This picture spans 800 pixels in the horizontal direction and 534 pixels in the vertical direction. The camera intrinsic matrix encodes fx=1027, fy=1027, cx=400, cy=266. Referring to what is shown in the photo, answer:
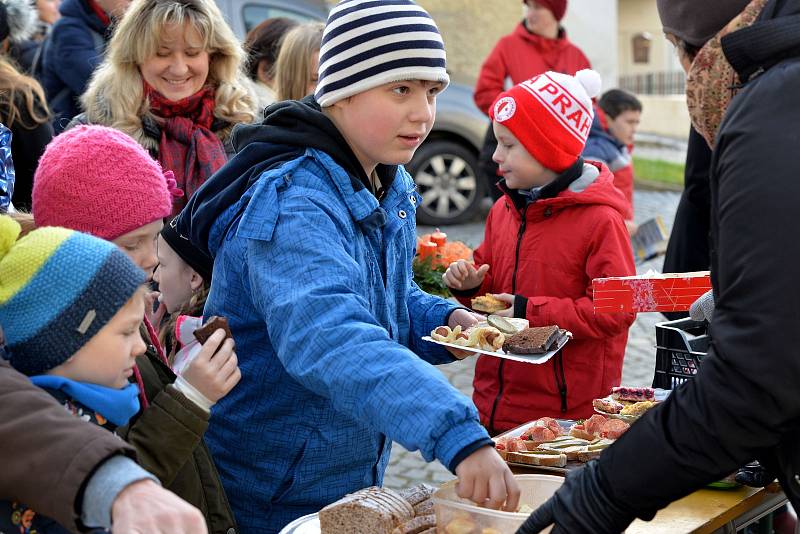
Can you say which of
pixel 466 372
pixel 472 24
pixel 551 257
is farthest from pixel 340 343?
pixel 472 24

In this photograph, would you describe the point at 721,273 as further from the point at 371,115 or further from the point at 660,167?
the point at 660,167

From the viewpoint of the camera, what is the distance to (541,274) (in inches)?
150

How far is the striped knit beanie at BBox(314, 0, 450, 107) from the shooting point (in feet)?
8.00

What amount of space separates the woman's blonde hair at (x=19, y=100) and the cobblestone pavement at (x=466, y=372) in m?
2.13

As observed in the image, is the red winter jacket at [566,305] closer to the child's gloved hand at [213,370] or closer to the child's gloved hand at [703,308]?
the child's gloved hand at [703,308]

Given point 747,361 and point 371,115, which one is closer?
point 747,361

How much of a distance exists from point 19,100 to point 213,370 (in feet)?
8.10

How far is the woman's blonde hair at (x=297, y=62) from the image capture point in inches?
189

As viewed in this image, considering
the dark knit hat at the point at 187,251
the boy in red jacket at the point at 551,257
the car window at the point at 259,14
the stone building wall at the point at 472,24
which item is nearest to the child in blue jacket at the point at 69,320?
the dark knit hat at the point at 187,251

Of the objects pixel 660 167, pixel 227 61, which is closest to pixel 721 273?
pixel 227 61

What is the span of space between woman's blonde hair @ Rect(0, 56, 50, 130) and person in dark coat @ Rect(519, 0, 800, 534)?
3.01 metres

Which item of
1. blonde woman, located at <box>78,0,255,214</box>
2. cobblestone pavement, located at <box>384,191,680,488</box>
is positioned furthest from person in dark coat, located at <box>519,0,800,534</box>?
blonde woman, located at <box>78,0,255,214</box>

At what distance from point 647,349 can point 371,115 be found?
5305 mm

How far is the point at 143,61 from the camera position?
4.08 m
